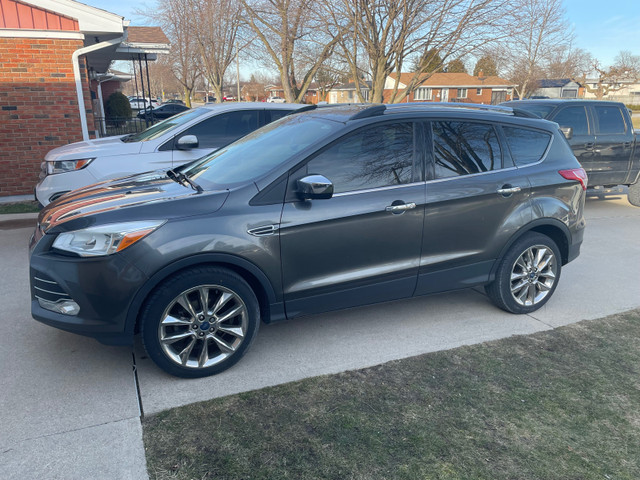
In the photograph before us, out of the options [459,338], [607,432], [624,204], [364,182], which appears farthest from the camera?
[624,204]

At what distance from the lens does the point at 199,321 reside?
3318 mm

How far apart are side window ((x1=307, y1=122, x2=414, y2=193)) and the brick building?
23.8 ft

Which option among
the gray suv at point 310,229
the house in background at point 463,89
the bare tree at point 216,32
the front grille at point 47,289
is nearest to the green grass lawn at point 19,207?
the gray suv at point 310,229

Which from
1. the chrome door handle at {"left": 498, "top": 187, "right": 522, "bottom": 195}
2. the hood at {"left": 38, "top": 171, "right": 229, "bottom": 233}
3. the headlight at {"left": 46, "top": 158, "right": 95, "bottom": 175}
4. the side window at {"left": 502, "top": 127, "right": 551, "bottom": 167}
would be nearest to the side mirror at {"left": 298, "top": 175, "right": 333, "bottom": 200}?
the hood at {"left": 38, "top": 171, "right": 229, "bottom": 233}

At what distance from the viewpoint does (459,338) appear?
4.09 meters

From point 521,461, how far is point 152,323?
231cm

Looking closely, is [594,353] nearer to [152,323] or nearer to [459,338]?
[459,338]

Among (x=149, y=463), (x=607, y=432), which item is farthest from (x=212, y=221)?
(x=607, y=432)

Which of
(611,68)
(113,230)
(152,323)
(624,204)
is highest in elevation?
(611,68)

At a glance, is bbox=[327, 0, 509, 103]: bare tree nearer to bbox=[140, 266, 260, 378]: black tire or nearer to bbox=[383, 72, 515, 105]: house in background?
bbox=[140, 266, 260, 378]: black tire

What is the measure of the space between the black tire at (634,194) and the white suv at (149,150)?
23.8 ft

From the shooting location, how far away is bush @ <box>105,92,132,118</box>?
945 inches

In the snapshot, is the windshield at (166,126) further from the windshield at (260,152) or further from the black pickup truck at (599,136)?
the black pickup truck at (599,136)

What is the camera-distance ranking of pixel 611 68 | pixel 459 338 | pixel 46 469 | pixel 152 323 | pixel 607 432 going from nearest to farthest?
pixel 46 469 < pixel 607 432 < pixel 152 323 < pixel 459 338 < pixel 611 68
